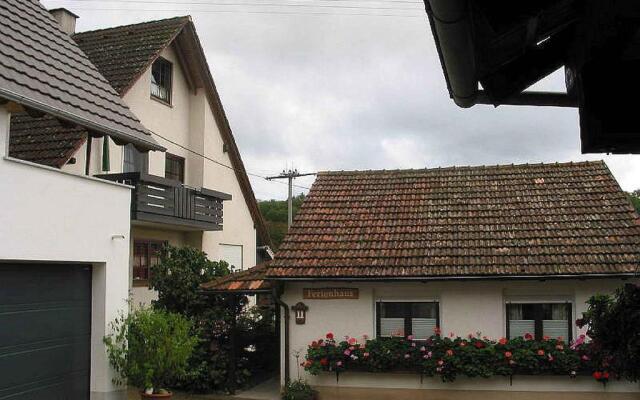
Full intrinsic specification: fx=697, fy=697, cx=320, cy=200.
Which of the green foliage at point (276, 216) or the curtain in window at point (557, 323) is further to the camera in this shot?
the green foliage at point (276, 216)

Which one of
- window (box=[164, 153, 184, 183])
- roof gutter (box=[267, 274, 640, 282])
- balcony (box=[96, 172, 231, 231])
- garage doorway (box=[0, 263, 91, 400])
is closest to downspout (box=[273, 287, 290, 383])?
roof gutter (box=[267, 274, 640, 282])

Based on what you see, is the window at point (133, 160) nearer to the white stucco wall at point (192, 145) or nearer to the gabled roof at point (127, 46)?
the white stucco wall at point (192, 145)

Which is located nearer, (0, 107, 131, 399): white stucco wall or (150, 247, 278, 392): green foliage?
(0, 107, 131, 399): white stucco wall

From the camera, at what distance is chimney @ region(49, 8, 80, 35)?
2009 cm

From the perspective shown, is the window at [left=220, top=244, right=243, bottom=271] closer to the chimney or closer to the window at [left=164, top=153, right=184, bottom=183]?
the window at [left=164, top=153, right=184, bottom=183]

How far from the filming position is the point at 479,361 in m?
13.4

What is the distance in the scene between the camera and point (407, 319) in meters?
14.6

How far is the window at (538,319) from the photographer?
14062mm

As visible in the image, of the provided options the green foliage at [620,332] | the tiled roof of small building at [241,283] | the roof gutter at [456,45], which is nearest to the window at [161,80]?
the tiled roof of small building at [241,283]

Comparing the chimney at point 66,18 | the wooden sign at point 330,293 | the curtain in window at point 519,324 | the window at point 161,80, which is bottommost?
the curtain in window at point 519,324

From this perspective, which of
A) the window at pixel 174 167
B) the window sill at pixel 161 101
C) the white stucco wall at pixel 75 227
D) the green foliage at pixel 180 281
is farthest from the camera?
the window at pixel 174 167

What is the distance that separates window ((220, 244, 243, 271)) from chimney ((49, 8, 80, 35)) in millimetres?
7959

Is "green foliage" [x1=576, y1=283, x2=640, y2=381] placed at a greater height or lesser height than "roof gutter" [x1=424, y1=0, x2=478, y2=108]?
lesser

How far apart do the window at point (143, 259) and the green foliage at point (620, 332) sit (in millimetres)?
14539
